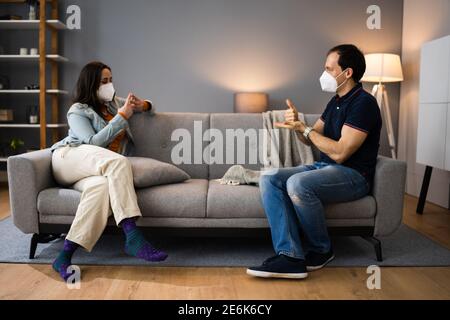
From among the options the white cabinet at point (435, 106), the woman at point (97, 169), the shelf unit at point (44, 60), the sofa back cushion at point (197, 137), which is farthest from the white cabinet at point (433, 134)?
the shelf unit at point (44, 60)

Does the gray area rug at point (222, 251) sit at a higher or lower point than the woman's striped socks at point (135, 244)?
lower

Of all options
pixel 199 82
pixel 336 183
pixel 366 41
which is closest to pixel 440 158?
pixel 336 183

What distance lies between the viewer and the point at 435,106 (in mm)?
3352

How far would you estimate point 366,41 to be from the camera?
4.75 metres

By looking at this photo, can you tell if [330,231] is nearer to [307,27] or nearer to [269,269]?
[269,269]

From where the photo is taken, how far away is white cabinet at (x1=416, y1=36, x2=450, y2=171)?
10.5 ft

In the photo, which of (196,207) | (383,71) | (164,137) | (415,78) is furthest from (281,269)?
(415,78)

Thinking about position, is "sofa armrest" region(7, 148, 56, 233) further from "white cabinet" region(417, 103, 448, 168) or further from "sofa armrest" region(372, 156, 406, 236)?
"white cabinet" region(417, 103, 448, 168)

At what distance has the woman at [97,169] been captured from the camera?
2.12 meters

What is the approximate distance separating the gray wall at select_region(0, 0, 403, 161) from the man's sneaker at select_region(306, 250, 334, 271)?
2.74 metres

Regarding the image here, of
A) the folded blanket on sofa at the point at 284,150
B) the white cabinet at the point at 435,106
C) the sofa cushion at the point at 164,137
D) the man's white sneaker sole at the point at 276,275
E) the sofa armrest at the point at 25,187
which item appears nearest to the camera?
the man's white sneaker sole at the point at 276,275

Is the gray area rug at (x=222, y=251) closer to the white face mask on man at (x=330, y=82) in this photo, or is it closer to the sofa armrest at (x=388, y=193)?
the sofa armrest at (x=388, y=193)

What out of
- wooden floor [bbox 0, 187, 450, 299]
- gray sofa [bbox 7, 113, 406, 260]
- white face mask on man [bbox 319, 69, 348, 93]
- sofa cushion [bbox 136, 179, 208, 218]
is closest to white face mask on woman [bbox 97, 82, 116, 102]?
gray sofa [bbox 7, 113, 406, 260]

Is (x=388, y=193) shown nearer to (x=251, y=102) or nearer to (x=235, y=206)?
(x=235, y=206)
